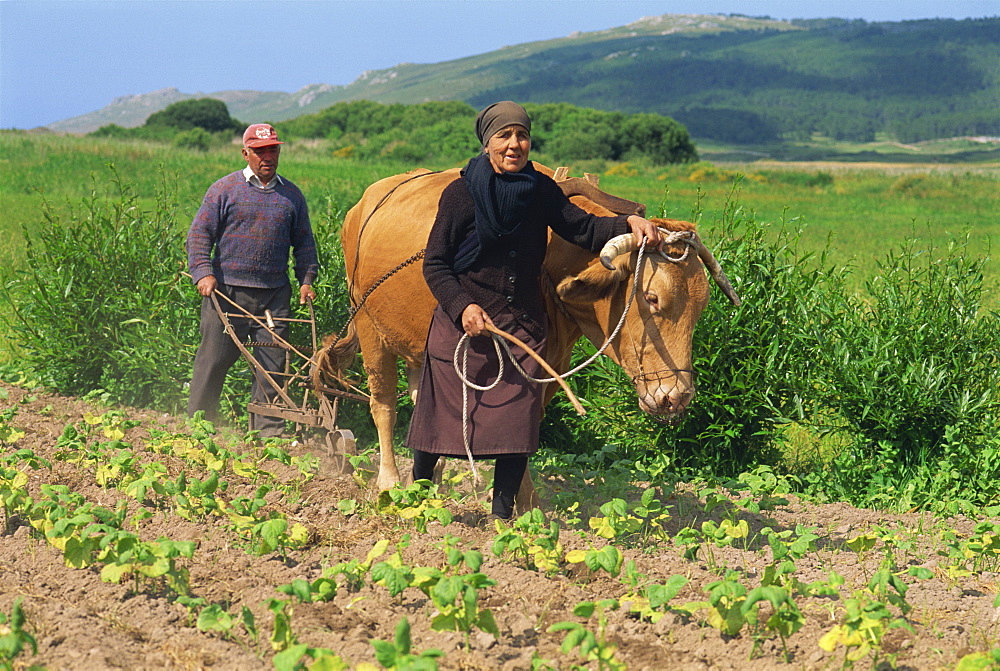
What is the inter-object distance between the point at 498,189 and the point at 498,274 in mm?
425

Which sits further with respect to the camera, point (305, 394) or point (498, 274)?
point (305, 394)

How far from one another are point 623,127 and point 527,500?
79660mm

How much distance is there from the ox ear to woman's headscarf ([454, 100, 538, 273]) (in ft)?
1.30

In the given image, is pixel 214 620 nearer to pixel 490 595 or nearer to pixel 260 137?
pixel 490 595

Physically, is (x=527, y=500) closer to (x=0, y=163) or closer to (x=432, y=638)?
(x=432, y=638)

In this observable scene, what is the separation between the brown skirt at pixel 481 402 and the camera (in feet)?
15.8

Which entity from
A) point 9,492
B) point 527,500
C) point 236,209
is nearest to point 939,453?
point 527,500

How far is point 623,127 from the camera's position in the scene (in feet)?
270

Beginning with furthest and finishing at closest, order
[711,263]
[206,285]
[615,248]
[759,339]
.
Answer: [206,285], [759,339], [711,263], [615,248]

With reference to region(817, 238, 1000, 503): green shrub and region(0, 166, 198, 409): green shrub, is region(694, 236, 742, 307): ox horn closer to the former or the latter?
region(817, 238, 1000, 503): green shrub

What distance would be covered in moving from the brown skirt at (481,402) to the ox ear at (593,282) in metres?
0.29

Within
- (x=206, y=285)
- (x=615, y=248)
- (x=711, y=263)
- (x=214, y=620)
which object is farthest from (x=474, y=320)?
(x=206, y=285)

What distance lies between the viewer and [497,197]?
4605mm

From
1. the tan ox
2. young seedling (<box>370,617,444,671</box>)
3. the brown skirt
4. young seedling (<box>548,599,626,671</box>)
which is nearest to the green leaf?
young seedling (<box>370,617,444,671</box>)
